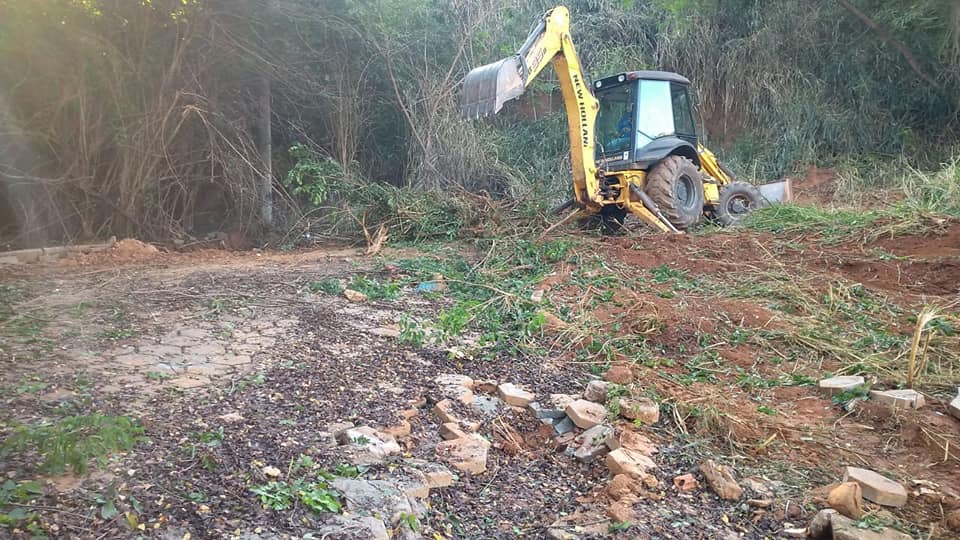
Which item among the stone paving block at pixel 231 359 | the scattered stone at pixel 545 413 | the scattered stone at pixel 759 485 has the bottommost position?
the scattered stone at pixel 759 485

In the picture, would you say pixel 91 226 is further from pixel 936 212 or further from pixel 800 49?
pixel 800 49

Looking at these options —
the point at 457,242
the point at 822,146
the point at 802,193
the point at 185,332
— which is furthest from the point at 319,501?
the point at 822,146

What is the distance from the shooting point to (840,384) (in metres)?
3.80

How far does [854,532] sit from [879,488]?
1.27ft

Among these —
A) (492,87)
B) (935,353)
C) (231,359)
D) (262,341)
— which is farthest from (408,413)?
(492,87)

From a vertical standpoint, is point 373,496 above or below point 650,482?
above

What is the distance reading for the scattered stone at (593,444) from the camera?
3109 mm

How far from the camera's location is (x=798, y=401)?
12.5 feet

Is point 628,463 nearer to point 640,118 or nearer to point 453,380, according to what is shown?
point 453,380

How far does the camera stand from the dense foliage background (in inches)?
326

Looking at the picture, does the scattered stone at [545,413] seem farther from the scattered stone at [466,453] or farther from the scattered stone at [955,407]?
the scattered stone at [955,407]

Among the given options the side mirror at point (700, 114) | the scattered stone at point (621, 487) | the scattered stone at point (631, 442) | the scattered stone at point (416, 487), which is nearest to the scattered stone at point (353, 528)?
the scattered stone at point (416, 487)

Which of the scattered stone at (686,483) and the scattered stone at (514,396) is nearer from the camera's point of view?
the scattered stone at (686,483)

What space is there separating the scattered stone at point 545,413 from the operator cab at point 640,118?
5215mm
